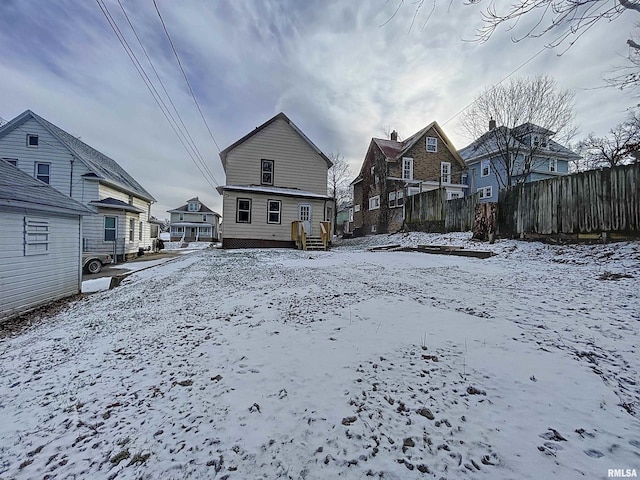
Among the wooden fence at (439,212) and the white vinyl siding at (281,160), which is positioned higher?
the white vinyl siding at (281,160)

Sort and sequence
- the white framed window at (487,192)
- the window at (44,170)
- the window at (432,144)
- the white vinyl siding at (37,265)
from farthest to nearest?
the white framed window at (487,192), the window at (432,144), the window at (44,170), the white vinyl siding at (37,265)

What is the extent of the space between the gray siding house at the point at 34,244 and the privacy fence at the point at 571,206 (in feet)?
46.3

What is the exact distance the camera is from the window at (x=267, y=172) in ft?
55.6

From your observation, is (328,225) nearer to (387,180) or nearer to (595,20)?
(387,180)

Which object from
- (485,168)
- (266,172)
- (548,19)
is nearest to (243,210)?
(266,172)

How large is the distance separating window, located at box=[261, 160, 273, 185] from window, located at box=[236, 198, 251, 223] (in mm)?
1907

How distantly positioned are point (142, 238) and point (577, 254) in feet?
77.0

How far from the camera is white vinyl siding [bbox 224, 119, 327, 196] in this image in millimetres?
16547

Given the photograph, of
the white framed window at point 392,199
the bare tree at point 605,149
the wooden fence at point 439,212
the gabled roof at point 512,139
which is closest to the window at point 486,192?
the gabled roof at point 512,139

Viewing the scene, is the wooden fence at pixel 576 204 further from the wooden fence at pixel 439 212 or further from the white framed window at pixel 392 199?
the white framed window at pixel 392 199

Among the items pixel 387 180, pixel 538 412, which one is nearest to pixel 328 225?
pixel 387 180

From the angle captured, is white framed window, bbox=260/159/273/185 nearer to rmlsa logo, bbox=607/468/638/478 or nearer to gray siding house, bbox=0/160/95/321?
gray siding house, bbox=0/160/95/321

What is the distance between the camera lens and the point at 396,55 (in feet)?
25.5

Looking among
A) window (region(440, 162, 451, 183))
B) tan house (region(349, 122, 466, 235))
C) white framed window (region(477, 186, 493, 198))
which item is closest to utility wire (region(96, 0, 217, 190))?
tan house (region(349, 122, 466, 235))
